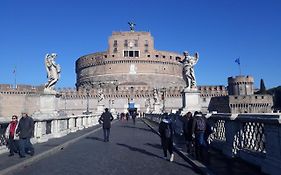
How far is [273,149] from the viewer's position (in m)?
5.58

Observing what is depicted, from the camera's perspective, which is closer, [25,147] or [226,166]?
[226,166]

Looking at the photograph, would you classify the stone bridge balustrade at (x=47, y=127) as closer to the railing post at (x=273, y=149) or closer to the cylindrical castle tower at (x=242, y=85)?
the railing post at (x=273, y=149)

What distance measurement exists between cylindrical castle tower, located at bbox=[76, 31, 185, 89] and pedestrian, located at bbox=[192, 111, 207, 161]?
206 ft

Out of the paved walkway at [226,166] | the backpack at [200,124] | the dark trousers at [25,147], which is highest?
the backpack at [200,124]

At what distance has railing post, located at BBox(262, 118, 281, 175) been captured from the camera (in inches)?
211

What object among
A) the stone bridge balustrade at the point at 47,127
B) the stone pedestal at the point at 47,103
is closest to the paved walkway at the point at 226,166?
the stone bridge balustrade at the point at 47,127

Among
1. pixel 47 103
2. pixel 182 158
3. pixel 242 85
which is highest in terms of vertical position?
pixel 242 85

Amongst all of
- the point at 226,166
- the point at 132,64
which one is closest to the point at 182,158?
the point at 226,166

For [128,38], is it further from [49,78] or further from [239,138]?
[239,138]

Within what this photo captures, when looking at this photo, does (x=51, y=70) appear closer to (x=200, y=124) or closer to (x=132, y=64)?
(x=200, y=124)

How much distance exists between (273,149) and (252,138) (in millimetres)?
1702

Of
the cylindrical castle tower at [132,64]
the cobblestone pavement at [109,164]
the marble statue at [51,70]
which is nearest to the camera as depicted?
the cobblestone pavement at [109,164]

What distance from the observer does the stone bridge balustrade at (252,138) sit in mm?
5508

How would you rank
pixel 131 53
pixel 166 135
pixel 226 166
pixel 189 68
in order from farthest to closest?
pixel 131 53
pixel 189 68
pixel 166 135
pixel 226 166
